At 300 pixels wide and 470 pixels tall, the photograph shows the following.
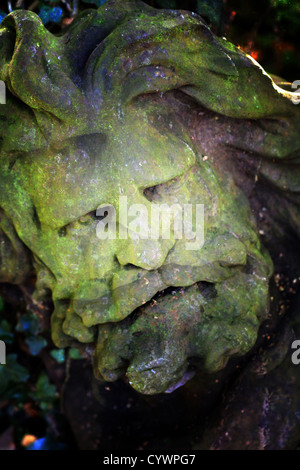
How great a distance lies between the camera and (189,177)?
1.19m

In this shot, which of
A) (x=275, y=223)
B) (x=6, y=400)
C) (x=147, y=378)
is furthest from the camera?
(x=6, y=400)

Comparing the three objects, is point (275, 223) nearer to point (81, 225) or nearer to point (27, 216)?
point (81, 225)

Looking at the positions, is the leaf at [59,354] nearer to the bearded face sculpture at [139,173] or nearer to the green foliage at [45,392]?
the green foliage at [45,392]

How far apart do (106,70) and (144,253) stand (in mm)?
434

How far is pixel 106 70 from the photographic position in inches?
40.4

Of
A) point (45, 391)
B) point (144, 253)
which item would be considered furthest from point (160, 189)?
point (45, 391)

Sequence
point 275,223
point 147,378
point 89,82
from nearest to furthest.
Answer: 1. point 89,82
2. point 147,378
3. point 275,223

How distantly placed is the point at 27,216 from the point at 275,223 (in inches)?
29.9

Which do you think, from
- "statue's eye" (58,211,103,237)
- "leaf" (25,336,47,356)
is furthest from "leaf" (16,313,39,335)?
"statue's eye" (58,211,103,237)

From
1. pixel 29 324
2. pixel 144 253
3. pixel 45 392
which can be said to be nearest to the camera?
pixel 144 253

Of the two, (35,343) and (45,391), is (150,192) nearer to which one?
(35,343)

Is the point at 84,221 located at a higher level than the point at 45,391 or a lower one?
higher

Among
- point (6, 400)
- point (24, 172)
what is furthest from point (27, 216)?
point (6, 400)

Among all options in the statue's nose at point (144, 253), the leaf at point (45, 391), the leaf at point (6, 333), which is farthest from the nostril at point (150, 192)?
the leaf at point (45, 391)
